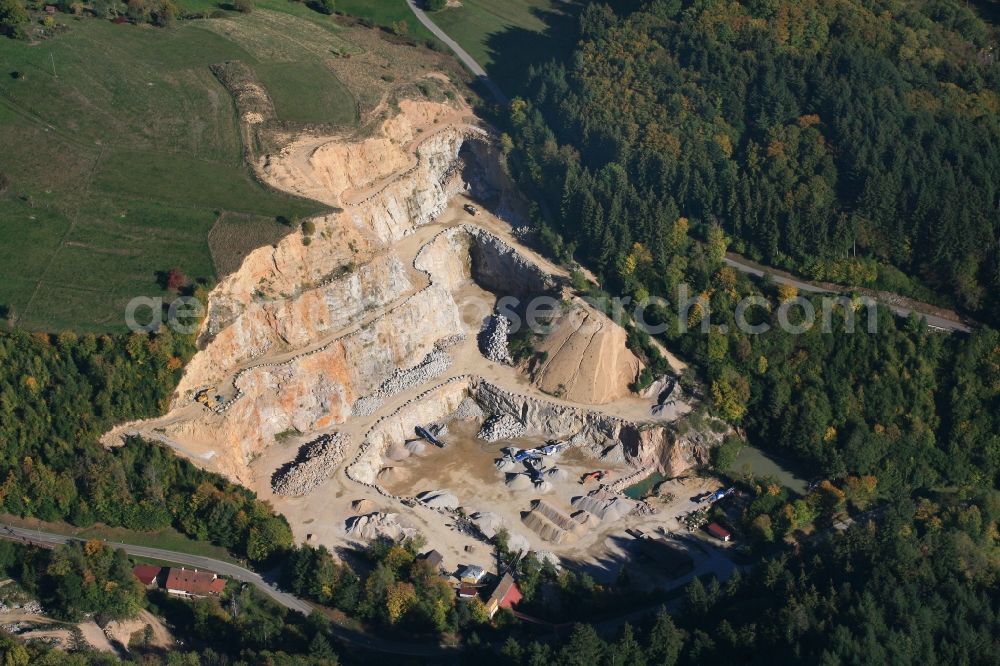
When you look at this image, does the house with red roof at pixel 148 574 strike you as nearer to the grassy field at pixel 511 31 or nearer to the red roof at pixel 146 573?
the red roof at pixel 146 573

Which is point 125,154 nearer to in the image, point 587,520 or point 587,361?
point 587,361

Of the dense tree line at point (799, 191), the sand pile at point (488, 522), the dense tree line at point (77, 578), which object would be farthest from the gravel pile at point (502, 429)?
the dense tree line at point (77, 578)

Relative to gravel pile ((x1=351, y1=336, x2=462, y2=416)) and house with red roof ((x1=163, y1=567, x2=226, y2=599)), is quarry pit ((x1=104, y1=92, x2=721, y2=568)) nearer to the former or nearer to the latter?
gravel pile ((x1=351, y1=336, x2=462, y2=416))

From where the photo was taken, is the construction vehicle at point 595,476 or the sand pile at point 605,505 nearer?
the sand pile at point 605,505

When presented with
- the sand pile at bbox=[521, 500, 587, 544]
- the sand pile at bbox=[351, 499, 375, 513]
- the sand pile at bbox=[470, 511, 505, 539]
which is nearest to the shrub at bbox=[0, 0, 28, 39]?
the sand pile at bbox=[351, 499, 375, 513]

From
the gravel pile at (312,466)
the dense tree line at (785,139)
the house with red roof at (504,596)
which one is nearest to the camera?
the house with red roof at (504,596)

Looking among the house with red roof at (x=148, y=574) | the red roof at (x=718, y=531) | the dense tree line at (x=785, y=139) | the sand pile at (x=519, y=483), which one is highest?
the dense tree line at (x=785, y=139)

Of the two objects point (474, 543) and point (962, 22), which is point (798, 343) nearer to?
point (474, 543)
